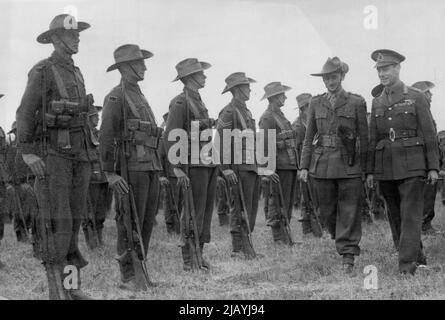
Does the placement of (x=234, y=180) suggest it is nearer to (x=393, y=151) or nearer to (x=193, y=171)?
(x=193, y=171)

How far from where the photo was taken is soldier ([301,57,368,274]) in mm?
7305

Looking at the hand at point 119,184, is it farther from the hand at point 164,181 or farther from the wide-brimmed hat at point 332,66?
the hand at point 164,181

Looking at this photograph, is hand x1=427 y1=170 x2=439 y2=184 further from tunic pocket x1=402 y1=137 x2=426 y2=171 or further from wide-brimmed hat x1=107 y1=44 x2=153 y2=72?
wide-brimmed hat x1=107 y1=44 x2=153 y2=72

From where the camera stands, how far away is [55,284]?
580 cm

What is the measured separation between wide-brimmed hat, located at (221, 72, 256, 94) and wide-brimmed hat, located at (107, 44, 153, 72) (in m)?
2.58

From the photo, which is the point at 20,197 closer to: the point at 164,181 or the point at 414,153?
the point at 164,181

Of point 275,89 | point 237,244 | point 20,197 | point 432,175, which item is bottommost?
point 237,244

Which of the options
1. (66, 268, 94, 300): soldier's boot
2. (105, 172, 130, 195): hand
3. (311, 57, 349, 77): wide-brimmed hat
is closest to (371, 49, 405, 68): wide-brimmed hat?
(311, 57, 349, 77): wide-brimmed hat

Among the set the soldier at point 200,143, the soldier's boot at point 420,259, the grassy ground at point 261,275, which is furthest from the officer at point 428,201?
the soldier at point 200,143

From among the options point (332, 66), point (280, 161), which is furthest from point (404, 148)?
point (280, 161)

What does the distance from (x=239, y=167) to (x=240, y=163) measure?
0.19 ft
